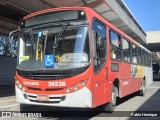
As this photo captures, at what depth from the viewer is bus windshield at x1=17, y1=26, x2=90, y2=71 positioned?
766 cm

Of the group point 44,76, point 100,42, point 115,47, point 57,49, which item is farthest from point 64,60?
point 115,47

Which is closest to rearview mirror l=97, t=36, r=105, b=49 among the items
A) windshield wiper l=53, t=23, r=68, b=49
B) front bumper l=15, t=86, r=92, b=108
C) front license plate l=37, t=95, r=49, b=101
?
windshield wiper l=53, t=23, r=68, b=49

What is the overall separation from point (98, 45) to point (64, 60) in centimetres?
110

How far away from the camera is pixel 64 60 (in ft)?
25.2

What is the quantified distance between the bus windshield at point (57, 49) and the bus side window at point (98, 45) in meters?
0.38

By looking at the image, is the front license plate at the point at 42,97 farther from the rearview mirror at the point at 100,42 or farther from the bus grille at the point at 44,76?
the rearview mirror at the point at 100,42

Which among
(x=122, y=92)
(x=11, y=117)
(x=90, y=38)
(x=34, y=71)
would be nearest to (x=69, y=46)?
(x=90, y=38)

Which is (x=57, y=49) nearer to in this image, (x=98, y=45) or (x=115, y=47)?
(x=98, y=45)

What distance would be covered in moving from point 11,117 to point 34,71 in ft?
6.49

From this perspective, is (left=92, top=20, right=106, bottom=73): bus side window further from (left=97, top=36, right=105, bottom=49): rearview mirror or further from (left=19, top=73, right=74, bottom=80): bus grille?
(left=19, top=73, right=74, bottom=80): bus grille

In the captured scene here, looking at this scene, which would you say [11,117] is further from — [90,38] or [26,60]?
[90,38]

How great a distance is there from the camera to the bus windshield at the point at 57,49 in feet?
25.1

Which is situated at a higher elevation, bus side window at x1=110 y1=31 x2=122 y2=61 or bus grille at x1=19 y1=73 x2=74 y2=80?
bus side window at x1=110 y1=31 x2=122 y2=61

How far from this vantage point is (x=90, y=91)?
7.53 metres
